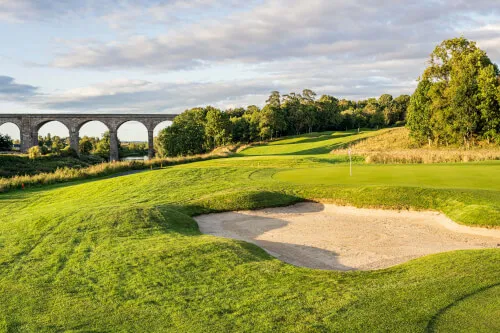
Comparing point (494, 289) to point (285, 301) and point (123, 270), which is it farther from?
point (123, 270)

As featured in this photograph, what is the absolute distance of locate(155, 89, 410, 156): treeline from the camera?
66500mm

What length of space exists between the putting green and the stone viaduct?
6903cm

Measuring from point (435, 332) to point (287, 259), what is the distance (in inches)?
183

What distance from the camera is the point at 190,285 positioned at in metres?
6.73

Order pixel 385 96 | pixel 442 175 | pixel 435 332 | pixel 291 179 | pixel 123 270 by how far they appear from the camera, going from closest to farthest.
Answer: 1. pixel 435 332
2. pixel 123 270
3. pixel 442 175
4. pixel 291 179
5. pixel 385 96

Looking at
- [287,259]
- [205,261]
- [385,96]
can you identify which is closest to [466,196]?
[287,259]

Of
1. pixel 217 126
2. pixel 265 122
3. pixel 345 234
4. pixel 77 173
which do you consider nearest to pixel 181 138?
pixel 217 126

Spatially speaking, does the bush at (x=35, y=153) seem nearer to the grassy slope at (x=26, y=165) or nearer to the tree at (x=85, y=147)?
the grassy slope at (x=26, y=165)

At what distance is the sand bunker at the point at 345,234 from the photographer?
927 cm

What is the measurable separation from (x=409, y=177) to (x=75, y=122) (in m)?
78.9

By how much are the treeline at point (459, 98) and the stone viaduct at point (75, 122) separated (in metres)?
54.8

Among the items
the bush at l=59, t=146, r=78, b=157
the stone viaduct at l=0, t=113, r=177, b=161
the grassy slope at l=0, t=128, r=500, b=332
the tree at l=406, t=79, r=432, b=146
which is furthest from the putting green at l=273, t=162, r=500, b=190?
the stone viaduct at l=0, t=113, r=177, b=161

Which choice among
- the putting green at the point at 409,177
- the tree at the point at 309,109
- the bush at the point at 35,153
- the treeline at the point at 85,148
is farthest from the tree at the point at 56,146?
the putting green at the point at 409,177

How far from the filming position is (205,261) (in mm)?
7863
